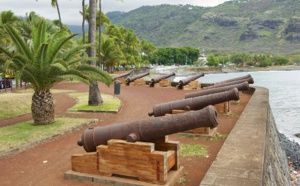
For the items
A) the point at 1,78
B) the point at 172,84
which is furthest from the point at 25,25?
the point at 172,84

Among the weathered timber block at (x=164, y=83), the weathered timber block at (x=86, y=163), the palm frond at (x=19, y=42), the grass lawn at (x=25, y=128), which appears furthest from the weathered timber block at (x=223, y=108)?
Result: the weathered timber block at (x=164, y=83)

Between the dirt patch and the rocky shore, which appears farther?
the rocky shore

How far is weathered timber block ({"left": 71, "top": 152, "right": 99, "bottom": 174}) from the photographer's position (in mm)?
6238

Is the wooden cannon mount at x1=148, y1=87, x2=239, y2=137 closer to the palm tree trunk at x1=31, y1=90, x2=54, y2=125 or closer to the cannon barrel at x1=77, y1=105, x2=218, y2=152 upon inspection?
the cannon barrel at x1=77, y1=105, x2=218, y2=152

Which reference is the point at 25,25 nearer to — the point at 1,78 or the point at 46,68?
the point at 1,78

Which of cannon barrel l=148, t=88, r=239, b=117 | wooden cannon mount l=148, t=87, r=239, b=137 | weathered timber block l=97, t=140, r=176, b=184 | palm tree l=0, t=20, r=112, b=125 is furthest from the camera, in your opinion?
palm tree l=0, t=20, r=112, b=125

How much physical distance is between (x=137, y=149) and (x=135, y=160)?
0.21 metres

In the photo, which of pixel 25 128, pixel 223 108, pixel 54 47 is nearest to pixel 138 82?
pixel 223 108

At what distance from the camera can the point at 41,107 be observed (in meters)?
11.7

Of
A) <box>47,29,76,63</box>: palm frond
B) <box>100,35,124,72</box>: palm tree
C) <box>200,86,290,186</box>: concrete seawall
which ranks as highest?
<box>100,35,124,72</box>: palm tree

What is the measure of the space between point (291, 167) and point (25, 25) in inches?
922

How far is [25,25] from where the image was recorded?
27.8 meters

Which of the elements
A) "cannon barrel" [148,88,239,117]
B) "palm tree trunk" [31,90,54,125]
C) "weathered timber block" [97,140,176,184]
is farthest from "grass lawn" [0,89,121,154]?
"weathered timber block" [97,140,176,184]

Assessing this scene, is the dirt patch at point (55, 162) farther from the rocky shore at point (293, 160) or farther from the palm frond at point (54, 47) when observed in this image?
the rocky shore at point (293, 160)
